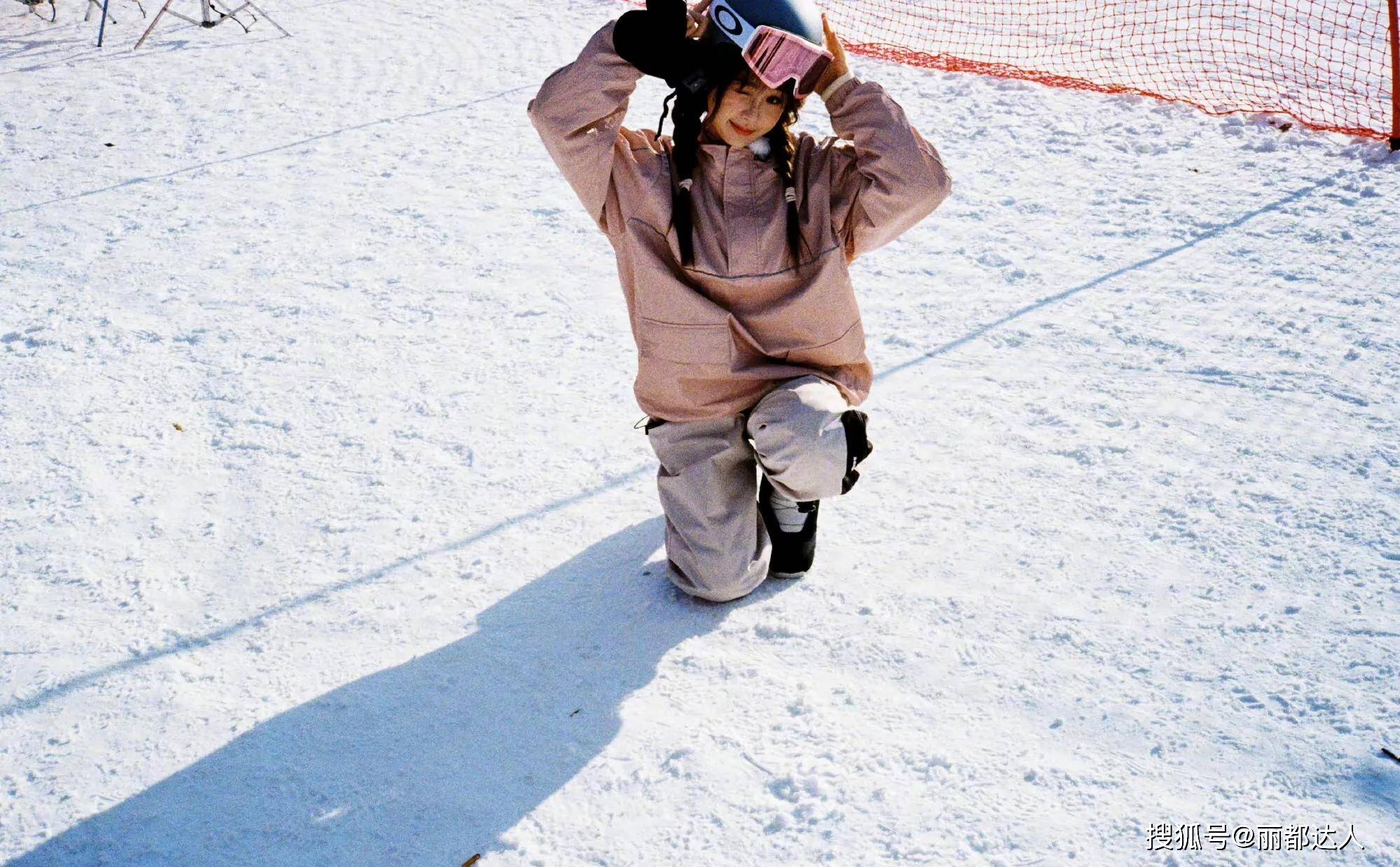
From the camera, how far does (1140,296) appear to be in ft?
12.3

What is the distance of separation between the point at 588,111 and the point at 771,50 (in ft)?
1.16

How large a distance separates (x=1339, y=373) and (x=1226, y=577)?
1.00 metres

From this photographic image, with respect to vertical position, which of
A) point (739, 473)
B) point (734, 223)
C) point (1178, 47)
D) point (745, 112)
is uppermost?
point (745, 112)

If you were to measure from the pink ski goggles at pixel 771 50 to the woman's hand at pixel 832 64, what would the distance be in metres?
0.12

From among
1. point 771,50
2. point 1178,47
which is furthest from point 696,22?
point 1178,47

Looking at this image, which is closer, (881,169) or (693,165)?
(881,169)

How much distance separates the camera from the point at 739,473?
2.67 m

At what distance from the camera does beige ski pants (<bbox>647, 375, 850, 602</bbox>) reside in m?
2.51

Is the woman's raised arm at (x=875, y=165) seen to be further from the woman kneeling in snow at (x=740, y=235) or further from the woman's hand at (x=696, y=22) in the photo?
the woman's hand at (x=696, y=22)

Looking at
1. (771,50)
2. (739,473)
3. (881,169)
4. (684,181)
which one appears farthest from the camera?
(739,473)

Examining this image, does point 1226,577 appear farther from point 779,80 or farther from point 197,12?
point 197,12

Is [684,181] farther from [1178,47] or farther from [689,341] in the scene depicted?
[1178,47]

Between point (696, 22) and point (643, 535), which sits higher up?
point (696, 22)

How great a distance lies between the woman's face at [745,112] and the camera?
7.82ft
